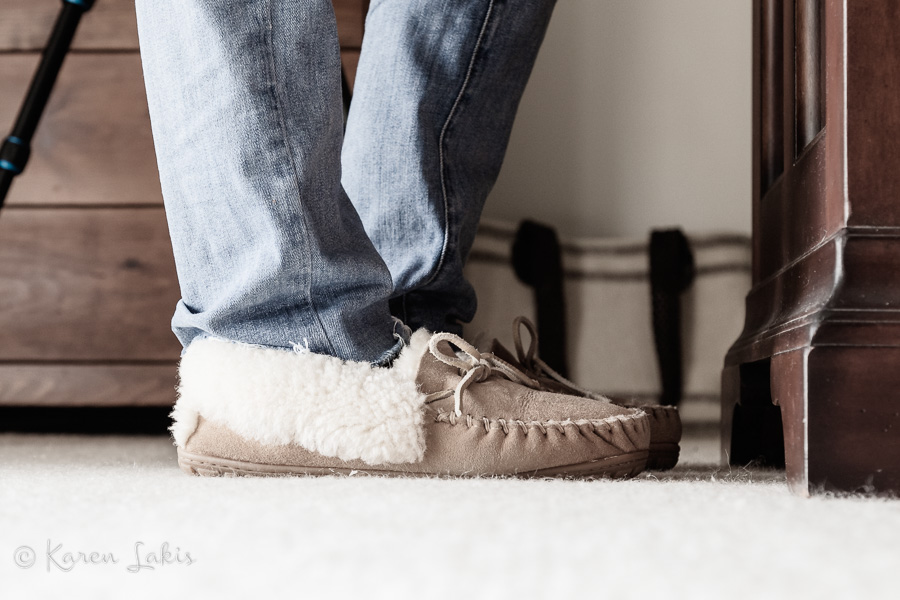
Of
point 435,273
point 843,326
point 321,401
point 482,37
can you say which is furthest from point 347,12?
point 843,326

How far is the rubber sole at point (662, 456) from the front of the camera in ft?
2.02

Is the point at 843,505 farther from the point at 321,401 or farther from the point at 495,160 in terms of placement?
the point at 495,160

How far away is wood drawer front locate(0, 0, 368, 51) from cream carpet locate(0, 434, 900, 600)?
0.73m

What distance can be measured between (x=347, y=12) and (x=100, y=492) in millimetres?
690

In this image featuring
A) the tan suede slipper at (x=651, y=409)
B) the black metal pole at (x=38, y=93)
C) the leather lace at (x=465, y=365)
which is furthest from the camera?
the black metal pole at (x=38, y=93)

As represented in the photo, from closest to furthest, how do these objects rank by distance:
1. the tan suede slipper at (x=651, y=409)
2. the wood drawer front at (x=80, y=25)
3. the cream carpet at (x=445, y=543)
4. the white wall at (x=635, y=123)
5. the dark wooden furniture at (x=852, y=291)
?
1. the cream carpet at (x=445, y=543)
2. the dark wooden furniture at (x=852, y=291)
3. the tan suede slipper at (x=651, y=409)
4. the wood drawer front at (x=80, y=25)
5. the white wall at (x=635, y=123)

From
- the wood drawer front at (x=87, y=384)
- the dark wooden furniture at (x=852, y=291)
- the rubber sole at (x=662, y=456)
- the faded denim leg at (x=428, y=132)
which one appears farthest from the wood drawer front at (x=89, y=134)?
the dark wooden furniture at (x=852, y=291)

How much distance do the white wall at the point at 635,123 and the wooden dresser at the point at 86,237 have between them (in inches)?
20.4

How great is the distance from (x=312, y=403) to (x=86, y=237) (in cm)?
63

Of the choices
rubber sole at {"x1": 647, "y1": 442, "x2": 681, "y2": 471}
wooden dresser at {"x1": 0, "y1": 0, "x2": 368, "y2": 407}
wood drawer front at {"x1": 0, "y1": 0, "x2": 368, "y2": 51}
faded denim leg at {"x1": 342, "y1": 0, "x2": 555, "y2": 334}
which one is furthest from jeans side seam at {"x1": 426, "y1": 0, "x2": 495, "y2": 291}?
wooden dresser at {"x1": 0, "y1": 0, "x2": 368, "y2": 407}

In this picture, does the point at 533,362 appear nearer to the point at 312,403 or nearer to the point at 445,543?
the point at 312,403

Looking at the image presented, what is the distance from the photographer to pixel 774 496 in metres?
0.39

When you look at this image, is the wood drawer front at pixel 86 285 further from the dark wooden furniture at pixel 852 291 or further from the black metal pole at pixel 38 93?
the dark wooden furniture at pixel 852 291

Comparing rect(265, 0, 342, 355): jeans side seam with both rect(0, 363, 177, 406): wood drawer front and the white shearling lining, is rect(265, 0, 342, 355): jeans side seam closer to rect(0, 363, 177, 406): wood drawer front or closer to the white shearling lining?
the white shearling lining
